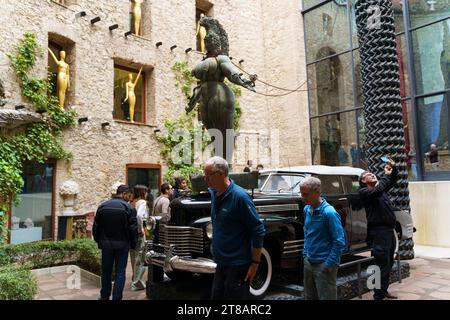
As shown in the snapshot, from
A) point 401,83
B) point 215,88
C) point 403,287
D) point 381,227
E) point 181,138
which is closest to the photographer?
point 381,227

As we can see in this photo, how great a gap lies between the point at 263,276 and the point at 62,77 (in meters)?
7.71

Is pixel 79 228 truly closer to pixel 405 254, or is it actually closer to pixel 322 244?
pixel 405 254

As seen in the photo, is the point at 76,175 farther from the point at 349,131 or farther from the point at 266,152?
the point at 349,131

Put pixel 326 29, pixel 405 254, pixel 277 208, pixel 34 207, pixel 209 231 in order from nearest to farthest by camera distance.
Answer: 1. pixel 209 231
2. pixel 277 208
3. pixel 405 254
4. pixel 34 207
5. pixel 326 29

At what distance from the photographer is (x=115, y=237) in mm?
4281

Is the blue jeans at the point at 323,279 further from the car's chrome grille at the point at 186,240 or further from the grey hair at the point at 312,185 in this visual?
the car's chrome grille at the point at 186,240

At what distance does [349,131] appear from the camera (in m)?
12.2

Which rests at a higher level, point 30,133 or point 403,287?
point 30,133

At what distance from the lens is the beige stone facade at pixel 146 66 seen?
9.21m

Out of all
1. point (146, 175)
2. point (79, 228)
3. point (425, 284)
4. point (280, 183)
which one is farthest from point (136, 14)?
point (425, 284)

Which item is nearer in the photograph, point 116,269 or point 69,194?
point 116,269

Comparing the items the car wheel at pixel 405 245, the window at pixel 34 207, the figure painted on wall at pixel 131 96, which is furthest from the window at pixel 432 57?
the window at pixel 34 207

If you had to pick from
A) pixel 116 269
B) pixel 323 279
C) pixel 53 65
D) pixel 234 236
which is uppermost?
pixel 53 65
